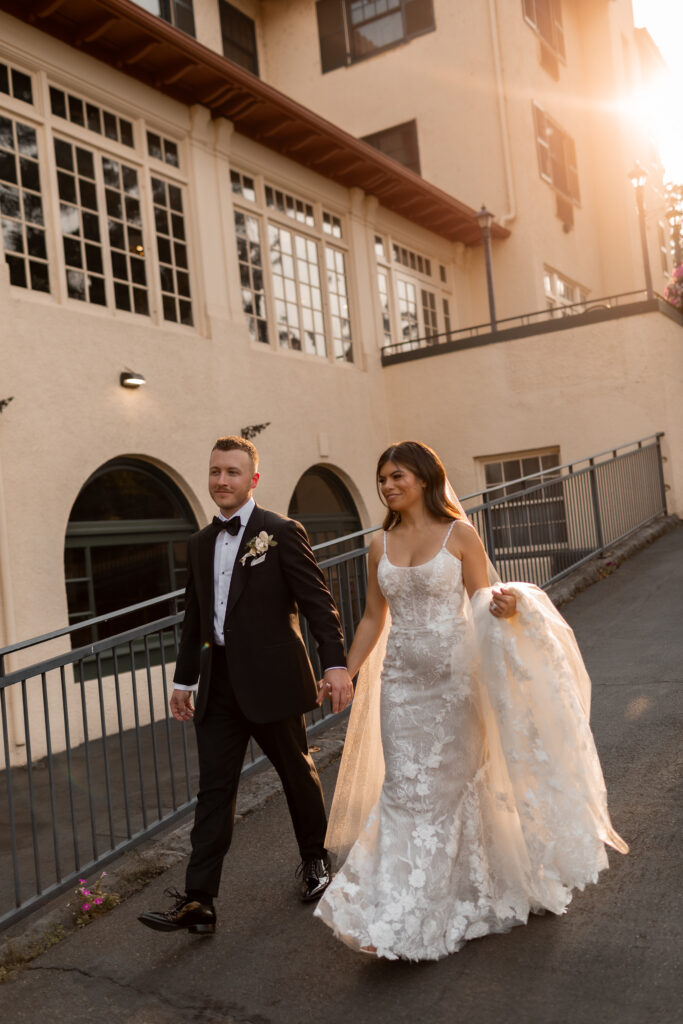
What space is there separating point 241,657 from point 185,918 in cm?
107

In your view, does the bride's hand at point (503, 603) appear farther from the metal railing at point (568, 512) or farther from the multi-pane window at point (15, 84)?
the multi-pane window at point (15, 84)

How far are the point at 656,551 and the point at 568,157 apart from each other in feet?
37.4

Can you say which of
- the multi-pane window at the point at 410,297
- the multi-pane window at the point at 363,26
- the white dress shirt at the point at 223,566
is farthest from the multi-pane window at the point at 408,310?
the white dress shirt at the point at 223,566

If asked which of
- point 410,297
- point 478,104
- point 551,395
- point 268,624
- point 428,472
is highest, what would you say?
point 478,104

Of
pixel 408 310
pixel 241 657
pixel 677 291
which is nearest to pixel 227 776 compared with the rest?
pixel 241 657

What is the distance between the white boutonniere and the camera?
3.99 meters

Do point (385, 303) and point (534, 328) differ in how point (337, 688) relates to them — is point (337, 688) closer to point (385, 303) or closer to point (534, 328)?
point (534, 328)

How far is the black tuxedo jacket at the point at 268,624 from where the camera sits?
3947mm

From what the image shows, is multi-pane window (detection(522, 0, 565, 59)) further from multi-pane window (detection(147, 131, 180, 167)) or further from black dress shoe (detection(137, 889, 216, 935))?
black dress shoe (detection(137, 889, 216, 935))

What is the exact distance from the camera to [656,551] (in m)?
12.0

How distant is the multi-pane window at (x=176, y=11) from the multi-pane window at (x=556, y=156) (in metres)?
6.93

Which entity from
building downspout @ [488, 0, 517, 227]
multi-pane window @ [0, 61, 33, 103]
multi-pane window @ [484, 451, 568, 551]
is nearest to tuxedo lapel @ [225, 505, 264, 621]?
multi-pane window @ [484, 451, 568, 551]

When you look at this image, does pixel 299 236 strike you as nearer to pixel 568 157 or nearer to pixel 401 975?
pixel 568 157

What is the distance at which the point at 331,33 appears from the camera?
18.8 m
